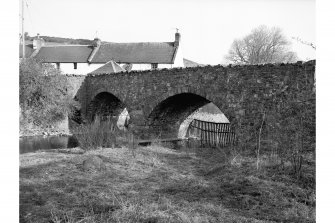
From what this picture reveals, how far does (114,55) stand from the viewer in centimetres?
3184

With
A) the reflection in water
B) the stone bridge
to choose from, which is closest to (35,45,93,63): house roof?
the stone bridge

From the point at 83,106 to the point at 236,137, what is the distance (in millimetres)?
11548

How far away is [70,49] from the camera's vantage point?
110 feet

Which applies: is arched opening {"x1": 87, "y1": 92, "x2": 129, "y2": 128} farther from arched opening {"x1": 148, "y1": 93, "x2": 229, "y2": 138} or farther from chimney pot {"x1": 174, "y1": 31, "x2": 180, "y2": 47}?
chimney pot {"x1": 174, "y1": 31, "x2": 180, "y2": 47}

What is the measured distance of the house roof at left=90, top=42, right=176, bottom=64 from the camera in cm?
3075

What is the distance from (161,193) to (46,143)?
10751mm

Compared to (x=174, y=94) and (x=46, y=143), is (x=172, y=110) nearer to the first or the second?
(x=174, y=94)

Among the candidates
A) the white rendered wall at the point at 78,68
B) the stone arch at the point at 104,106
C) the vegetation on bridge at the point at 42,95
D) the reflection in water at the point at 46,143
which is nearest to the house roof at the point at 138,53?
the white rendered wall at the point at 78,68

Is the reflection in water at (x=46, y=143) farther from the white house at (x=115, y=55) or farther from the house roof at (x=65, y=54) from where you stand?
the house roof at (x=65, y=54)

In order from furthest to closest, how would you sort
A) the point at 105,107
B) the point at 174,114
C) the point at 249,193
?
the point at 105,107 → the point at 174,114 → the point at 249,193

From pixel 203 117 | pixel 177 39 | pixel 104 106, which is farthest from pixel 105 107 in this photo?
pixel 177 39
